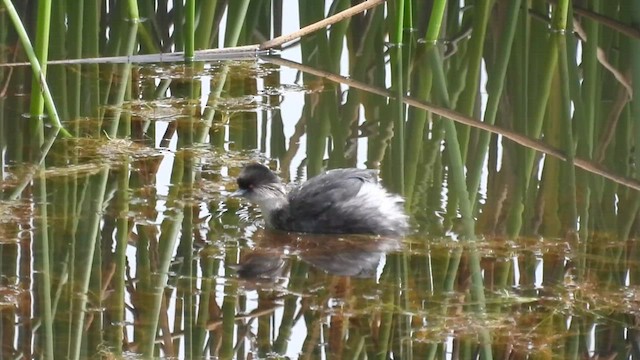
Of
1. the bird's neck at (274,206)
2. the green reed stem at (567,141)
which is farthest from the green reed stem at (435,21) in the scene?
the bird's neck at (274,206)

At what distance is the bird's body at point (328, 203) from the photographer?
6.01 metres

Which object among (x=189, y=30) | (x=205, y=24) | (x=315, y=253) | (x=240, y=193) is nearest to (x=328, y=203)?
(x=315, y=253)

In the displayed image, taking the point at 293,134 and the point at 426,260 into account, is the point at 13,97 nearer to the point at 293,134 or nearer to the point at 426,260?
the point at 293,134

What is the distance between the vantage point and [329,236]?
612 cm

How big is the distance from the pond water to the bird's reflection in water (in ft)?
0.05

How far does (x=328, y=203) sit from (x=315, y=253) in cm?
30

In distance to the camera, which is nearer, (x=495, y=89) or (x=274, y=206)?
(x=274, y=206)

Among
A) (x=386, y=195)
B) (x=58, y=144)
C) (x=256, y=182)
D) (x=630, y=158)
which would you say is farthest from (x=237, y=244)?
(x=630, y=158)

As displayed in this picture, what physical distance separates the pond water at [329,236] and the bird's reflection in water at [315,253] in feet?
0.05

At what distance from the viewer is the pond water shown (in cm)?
489

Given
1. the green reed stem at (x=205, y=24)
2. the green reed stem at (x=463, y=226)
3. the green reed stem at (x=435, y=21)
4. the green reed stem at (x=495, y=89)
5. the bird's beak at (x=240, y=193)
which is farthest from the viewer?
the green reed stem at (x=205, y=24)

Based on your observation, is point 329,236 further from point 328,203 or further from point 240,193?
point 240,193

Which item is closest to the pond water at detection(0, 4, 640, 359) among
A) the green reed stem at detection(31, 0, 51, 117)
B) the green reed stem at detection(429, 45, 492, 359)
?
the green reed stem at detection(429, 45, 492, 359)

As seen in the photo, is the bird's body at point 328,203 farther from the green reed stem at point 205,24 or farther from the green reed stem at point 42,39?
the green reed stem at point 205,24
